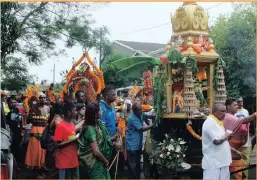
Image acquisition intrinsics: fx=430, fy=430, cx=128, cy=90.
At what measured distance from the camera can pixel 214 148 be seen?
5535mm

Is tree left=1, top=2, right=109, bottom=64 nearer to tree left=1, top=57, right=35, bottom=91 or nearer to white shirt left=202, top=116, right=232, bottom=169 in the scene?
tree left=1, top=57, right=35, bottom=91

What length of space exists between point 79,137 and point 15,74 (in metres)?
7.47

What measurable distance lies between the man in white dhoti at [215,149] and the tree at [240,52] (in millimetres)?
12183

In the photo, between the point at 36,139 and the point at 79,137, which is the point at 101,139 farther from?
the point at 36,139

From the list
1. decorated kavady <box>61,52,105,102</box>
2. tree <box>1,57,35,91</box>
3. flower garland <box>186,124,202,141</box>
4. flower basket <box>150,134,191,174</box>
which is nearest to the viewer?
flower basket <box>150,134,191,174</box>

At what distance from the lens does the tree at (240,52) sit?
18.8m

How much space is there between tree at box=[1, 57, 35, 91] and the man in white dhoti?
6525 millimetres

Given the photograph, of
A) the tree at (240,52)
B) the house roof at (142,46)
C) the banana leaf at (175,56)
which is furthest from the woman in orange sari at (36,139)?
the house roof at (142,46)

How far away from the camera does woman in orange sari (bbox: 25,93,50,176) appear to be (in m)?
8.73

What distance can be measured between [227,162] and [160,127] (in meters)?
2.92

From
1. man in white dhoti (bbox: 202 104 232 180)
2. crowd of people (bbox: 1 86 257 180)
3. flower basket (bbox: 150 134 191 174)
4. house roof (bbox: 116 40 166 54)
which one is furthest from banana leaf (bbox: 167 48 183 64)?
house roof (bbox: 116 40 166 54)

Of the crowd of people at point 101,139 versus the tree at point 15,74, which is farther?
the tree at point 15,74

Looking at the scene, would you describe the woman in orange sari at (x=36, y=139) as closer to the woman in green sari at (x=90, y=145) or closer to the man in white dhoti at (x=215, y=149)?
the woman in green sari at (x=90, y=145)

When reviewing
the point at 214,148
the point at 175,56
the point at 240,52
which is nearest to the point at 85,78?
the point at 175,56
